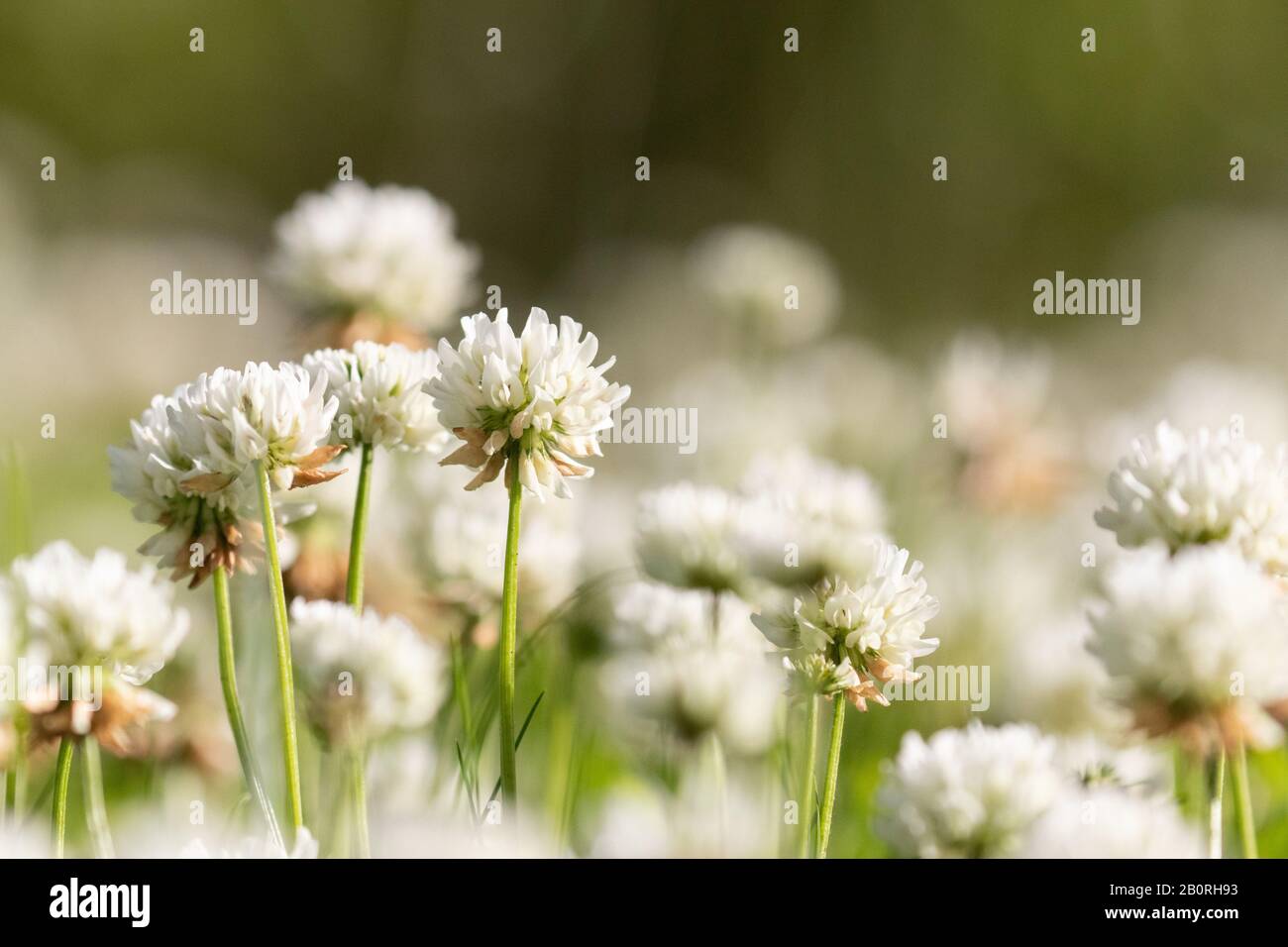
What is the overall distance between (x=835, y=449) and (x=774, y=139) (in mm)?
1057

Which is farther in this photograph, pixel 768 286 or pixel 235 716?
pixel 768 286

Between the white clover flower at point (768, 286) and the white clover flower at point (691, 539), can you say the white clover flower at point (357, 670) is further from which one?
the white clover flower at point (768, 286)

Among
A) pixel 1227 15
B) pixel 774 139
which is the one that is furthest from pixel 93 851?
pixel 1227 15

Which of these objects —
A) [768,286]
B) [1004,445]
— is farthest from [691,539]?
[768,286]

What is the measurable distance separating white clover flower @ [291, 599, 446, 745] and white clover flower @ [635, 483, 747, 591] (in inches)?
5.4

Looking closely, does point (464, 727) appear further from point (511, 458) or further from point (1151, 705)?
point (1151, 705)

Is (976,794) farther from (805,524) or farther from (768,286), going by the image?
(768,286)

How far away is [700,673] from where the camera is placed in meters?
0.72

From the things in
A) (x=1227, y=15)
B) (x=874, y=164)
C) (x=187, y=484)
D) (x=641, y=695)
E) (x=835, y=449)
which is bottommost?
(x=641, y=695)

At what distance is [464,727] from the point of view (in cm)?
68

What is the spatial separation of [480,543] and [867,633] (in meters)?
0.29

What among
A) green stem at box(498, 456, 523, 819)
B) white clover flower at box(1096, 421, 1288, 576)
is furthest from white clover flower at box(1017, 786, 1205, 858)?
green stem at box(498, 456, 523, 819)

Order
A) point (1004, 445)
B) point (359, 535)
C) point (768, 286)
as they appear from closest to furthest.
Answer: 1. point (359, 535)
2. point (1004, 445)
3. point (768, 286)
